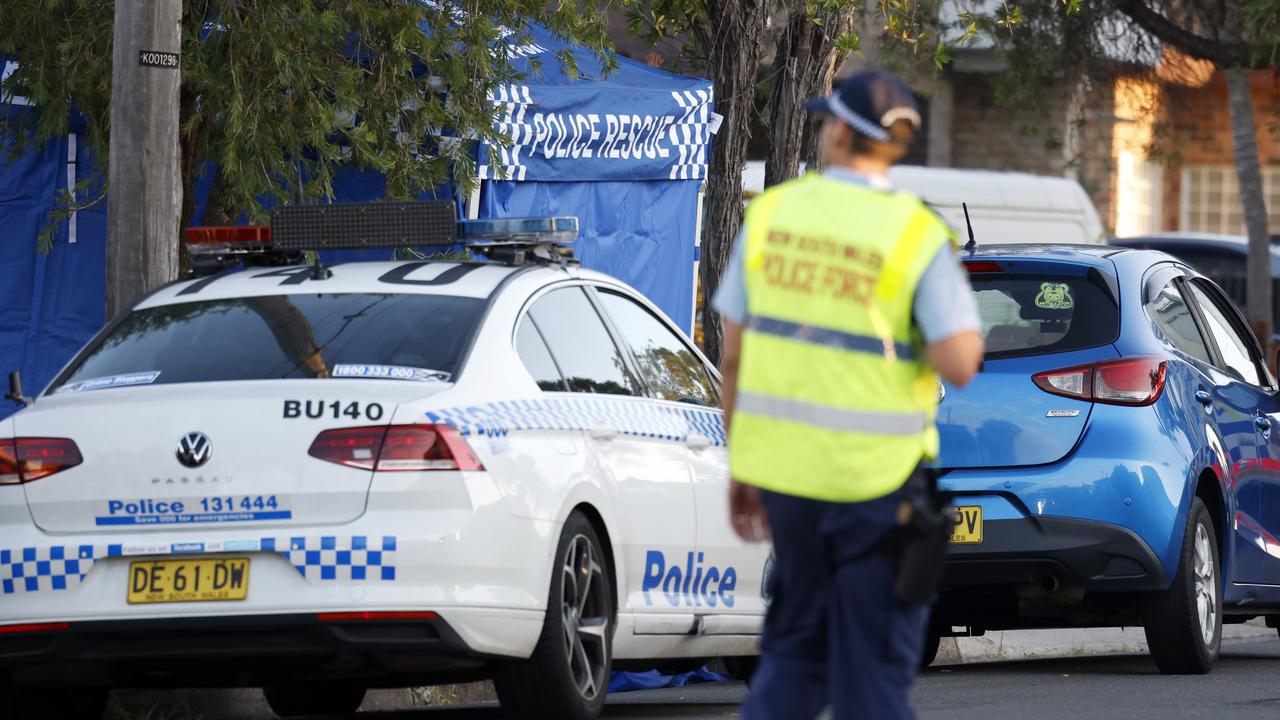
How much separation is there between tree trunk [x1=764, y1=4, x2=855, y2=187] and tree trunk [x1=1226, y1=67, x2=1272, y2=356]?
7.28 metres

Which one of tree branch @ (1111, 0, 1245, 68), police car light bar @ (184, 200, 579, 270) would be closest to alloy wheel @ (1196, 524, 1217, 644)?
police car light bar @ (184, 200, 579, 270)

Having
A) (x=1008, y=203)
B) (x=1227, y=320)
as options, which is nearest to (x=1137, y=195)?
(x=1008, y=203)

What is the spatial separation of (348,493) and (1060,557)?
3.17 m

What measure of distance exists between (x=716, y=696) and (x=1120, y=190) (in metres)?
22.7

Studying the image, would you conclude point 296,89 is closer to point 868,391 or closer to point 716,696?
point 716,696

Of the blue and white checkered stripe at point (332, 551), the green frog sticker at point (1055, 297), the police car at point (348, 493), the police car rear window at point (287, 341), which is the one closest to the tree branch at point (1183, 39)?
the green frog sticker at point (1055, 297)

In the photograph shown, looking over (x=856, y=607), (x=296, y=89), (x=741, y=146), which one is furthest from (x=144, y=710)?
(x=741, y=146)

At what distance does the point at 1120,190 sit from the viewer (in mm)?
30562

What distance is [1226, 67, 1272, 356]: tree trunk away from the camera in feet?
62.2

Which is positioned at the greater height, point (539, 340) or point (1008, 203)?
point (1008, 203)

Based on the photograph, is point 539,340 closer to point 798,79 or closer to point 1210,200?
point 798,79

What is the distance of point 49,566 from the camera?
6.35 metres

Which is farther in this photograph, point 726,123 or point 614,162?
point 726,123

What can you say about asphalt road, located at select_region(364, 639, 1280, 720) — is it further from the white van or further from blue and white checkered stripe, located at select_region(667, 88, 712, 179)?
the white van
